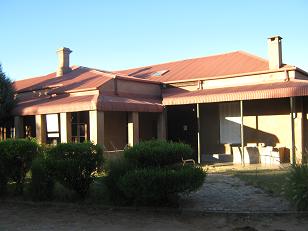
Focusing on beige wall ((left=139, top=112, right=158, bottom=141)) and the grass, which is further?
beige wall ((left=139, top=112, right=158, bottom=141))

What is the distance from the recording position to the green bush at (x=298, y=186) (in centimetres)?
786

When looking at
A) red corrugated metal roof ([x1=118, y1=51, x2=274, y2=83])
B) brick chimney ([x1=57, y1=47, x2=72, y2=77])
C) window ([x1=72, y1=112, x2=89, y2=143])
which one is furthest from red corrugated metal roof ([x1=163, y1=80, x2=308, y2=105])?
brick chimney ([x1=57, y1=47, x2=72, y2=77])

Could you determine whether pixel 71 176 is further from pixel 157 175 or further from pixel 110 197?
pixel 157 175

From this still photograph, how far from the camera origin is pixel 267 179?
39.4 feet

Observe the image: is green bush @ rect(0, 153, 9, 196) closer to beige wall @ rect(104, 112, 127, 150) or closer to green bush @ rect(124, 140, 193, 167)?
green bush @ rect(124, 140, 193, 167)

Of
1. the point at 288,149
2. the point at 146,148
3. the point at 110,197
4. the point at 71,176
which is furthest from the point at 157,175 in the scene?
the point at 288,149

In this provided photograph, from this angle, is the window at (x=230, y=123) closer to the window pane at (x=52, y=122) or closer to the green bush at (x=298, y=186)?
the window pane at (x=52, y=122)

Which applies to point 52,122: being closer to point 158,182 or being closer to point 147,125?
point 147,125

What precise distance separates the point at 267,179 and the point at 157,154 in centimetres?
482

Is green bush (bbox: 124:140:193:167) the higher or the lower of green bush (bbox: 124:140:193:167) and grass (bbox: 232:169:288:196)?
the higher

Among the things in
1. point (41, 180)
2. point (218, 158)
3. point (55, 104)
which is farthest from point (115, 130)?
point (41, 180)

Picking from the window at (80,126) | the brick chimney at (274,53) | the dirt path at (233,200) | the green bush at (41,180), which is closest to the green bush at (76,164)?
the green bush at (41,180)

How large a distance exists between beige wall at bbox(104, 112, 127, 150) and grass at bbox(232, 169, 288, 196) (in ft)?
23.1

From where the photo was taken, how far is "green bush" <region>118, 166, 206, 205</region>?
8039 millimetres
